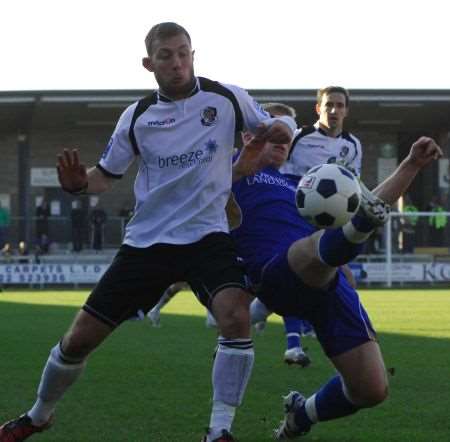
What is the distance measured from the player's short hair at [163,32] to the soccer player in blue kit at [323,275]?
75 centimetres

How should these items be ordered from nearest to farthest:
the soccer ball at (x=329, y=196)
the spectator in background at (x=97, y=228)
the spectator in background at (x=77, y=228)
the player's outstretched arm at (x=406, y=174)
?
1. the soccer ball at (x=329, y=196)
2. the player's outstretched arm at (x=406, y=174)
3. the spectator in background at (x=77, y=228)
4. the spectator in background at (x=97, y=228)

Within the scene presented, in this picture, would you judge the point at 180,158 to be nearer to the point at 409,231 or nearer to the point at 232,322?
the point at 232,322

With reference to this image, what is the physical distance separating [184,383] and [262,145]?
2.98 meters

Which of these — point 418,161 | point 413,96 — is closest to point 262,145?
point 418,161

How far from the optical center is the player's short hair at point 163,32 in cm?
623

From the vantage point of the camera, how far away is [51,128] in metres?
42.8

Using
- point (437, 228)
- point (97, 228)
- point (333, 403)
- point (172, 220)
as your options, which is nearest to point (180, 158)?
point (172, 220)

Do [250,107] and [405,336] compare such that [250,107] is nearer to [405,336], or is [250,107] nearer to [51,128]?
[405,336]

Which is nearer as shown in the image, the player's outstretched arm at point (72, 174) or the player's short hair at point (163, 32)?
the player's outstretched arm at point (72, 174)

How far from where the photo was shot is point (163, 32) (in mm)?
6242

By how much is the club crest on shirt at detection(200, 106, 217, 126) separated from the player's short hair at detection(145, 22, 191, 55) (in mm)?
380

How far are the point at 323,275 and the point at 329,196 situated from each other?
1.74ft

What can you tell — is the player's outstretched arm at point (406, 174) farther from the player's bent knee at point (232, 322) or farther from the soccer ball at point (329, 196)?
Result: the player's bent knee at point (232, 322)

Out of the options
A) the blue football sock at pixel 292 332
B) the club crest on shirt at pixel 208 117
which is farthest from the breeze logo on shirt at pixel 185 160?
the blue football sock at pixel 292 332
